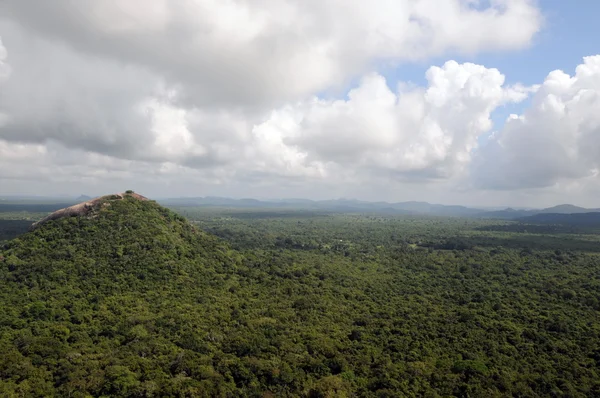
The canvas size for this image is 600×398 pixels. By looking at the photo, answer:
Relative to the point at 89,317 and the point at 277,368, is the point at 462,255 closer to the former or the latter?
the point at 277,368

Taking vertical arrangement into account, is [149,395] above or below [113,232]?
below

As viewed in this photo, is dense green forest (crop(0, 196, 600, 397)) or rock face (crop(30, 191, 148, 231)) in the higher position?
rock face (crop(30, 191, 148, 231))

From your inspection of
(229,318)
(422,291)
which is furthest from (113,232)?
(422,291)

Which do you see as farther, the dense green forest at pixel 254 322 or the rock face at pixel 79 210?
the rock face at pixel 79 210

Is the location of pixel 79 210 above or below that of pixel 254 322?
above

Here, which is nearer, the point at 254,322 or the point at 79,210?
the point at 254,322

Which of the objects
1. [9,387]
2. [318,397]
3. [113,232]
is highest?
[113,232]

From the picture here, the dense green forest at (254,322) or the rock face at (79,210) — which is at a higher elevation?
the rock face at (79,210)

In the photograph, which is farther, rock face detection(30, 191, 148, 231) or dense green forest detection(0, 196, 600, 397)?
rock face detection(30, 191, 148, 231)
